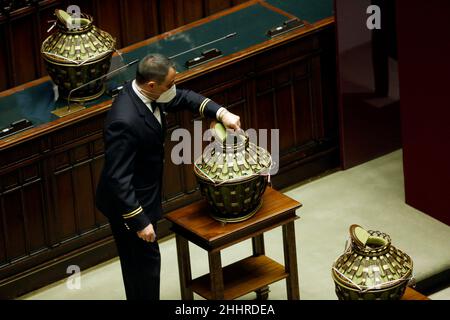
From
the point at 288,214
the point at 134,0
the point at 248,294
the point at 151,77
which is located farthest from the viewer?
the point at 134,0

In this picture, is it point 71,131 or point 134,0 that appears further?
point 134,0

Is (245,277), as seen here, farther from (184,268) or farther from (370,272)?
(370,272)

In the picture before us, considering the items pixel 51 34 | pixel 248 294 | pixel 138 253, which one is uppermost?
pixel 51 34

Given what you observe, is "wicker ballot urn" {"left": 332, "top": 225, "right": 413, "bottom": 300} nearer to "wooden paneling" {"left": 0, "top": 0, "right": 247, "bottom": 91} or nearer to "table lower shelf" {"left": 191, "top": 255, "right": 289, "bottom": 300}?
"table lower shelf" {"left": 191, "top": 255, "right": 289, "bottom": 300}

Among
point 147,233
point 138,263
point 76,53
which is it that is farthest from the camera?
point 76,53

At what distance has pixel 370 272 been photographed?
21.2 feet

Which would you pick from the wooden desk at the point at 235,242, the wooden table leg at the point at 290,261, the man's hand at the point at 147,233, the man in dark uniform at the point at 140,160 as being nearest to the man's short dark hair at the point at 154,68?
the man in dark uniform at the point at 140,160

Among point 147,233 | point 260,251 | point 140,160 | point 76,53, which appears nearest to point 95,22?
point 76,53

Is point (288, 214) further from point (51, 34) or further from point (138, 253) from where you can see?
point (51, 34)

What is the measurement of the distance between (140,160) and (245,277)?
1.01 meters

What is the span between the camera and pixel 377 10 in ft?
29.1

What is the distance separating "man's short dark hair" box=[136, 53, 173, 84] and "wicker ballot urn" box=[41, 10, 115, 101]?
123cm

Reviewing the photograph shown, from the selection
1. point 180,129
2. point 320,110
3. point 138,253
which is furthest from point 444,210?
point 138,253

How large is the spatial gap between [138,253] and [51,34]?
5.72 feet
